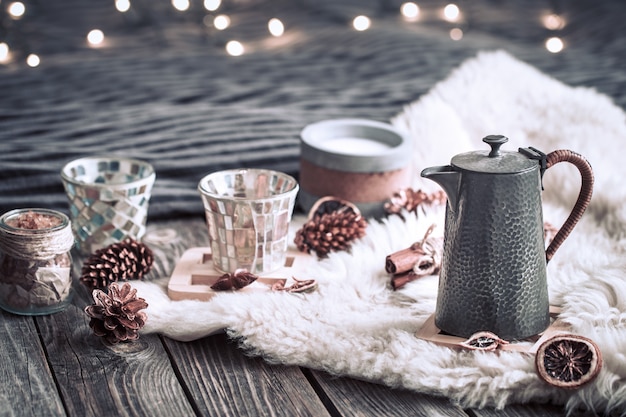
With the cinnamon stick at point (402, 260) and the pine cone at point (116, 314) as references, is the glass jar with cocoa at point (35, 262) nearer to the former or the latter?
the pine cone at point (116, 314)

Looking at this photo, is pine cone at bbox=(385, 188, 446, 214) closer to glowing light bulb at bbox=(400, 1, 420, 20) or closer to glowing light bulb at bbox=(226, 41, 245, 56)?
glowing light bulb at bbox=(226, 41, 245, 56)

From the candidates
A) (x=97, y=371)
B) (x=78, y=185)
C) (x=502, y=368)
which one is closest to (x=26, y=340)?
(x=97, y=371)

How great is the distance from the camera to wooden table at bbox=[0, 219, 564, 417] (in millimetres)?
785

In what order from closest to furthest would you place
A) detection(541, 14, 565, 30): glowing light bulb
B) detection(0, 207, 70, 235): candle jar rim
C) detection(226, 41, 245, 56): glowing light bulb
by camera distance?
1. detection(0, 207, 70, 235): candle jar rim
2. detection(226, 41, 245, 56): glowing light bulb
3. detection(541, 14, 565, 30): glowing light bulb

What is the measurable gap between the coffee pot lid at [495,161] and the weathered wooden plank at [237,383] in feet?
0.91

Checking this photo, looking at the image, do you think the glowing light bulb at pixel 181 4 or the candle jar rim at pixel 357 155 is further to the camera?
the glowing light bulb at pixel 181 4

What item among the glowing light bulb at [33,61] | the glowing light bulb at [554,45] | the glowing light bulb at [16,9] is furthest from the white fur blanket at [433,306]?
the glowing light bulb at [16,9]

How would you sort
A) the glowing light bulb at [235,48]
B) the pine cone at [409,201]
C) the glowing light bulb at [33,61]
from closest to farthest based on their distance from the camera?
the pine cone at [409,201] → the glowing light bulb at [33,61] → the glowing light bulb at [235,48]

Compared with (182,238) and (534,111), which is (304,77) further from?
(182,238)

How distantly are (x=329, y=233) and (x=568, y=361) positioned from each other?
0.38m

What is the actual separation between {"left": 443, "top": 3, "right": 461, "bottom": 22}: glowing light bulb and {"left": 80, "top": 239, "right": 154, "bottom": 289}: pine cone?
1.64 metres

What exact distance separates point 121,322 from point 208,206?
18cm

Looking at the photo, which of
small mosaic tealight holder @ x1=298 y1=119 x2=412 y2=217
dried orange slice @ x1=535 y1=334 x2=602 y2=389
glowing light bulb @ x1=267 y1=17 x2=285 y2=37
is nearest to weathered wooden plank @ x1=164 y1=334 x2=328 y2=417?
dried orange slice @ x1=535 y1=334 x2=602 y2=389

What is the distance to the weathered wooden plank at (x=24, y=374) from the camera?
78 centimetres
